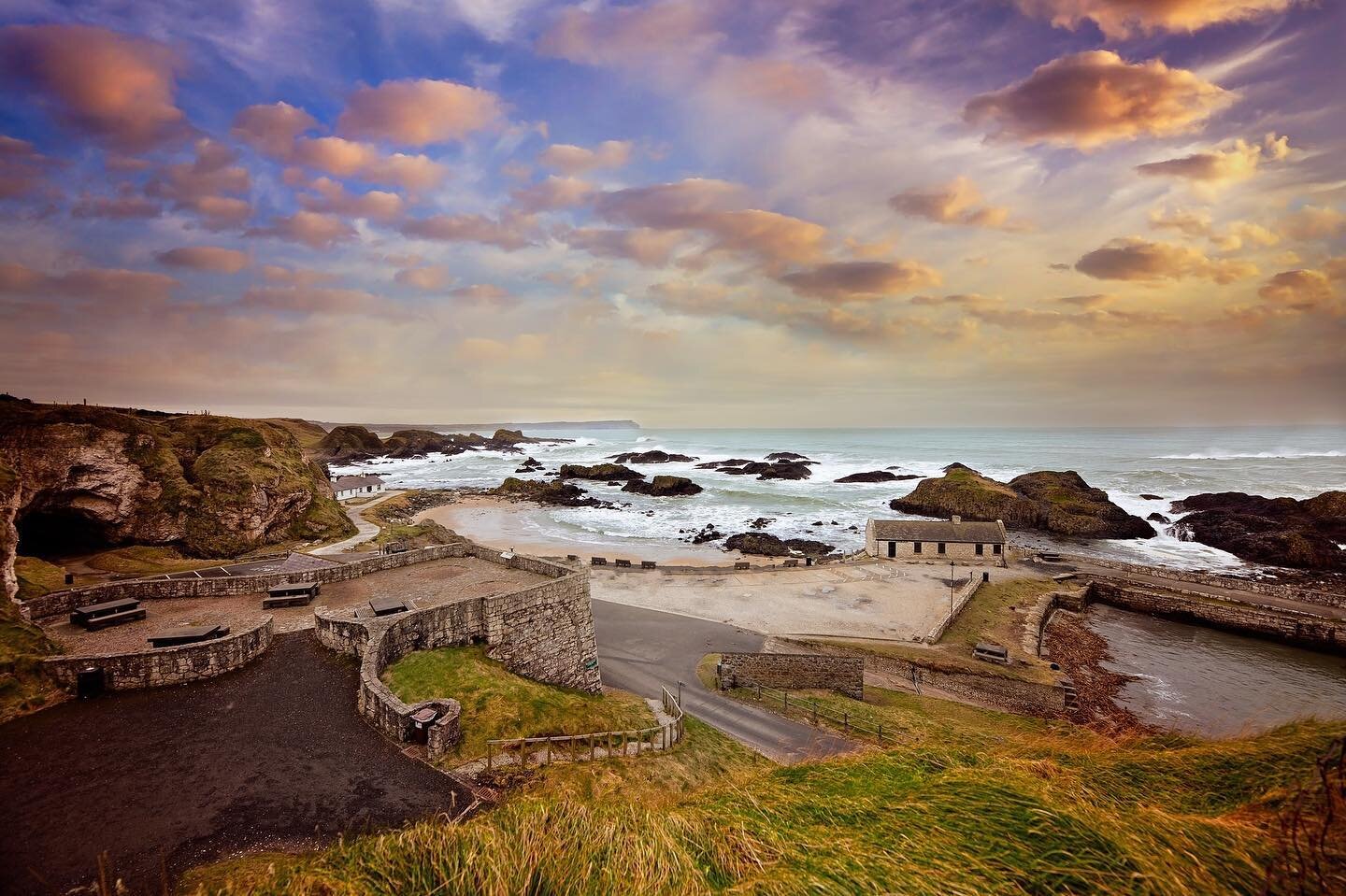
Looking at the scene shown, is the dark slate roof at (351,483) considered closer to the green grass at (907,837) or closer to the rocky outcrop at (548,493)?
the rocky outcrop at (548,493)

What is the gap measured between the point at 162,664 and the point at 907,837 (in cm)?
1716

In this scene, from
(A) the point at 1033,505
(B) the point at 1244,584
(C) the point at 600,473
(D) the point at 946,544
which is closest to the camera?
(B) the point at 1244,584

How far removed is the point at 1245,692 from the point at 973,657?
12292 millimetres

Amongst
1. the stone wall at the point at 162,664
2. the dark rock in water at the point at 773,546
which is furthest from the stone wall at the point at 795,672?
the dark rock in water at the point at 773,546

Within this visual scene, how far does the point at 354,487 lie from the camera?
2689 inches

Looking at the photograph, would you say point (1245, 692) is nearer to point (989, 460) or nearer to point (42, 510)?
point (42, 510)

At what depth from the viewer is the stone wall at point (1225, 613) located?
2870 cm

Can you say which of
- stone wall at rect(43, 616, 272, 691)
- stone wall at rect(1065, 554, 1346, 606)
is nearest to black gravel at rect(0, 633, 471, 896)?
stone wall at rect(43, 616, 272, 691)

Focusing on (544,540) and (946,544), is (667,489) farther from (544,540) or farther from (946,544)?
(946,544)

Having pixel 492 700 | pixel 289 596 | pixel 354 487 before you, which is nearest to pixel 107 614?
pixel 289 596

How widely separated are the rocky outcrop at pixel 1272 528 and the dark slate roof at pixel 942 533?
2609 centimetres

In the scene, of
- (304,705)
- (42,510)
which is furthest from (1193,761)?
(42,510)

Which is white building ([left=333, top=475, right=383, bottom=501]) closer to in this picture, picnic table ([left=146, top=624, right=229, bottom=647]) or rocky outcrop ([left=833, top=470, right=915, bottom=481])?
picnic table ([left=146, top=624, right=229, bottom=647])

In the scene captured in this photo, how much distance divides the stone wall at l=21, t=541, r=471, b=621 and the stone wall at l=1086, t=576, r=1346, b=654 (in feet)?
138
